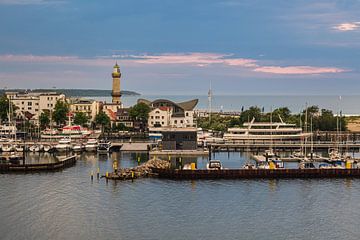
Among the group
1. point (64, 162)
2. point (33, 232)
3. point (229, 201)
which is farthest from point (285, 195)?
point (64, 162)

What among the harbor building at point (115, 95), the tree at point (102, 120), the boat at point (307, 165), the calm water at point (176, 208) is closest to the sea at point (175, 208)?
the calm water at point (176, 208)

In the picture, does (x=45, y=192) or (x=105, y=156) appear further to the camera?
(x=105, y=156)

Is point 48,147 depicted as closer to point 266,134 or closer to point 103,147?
point 103,147

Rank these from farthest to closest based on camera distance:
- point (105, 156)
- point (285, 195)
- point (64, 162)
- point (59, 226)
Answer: point (105, 156) < point (64, 162) < point (285, 195) < point (59, 226)

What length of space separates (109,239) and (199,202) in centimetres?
1004

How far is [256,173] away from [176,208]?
12.6 meters

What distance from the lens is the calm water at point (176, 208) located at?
32969 mm

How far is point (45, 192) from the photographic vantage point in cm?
4334

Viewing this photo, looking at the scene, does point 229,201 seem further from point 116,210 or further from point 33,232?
point 33,232

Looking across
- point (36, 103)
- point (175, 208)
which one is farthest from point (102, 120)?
point (175, 208)

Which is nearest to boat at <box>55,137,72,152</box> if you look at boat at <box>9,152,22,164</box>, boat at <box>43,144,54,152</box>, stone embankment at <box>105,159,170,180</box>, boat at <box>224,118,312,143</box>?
boat at <box>43,144,54,152</box>

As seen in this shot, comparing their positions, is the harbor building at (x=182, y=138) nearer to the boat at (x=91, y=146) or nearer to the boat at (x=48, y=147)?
the boat at (x=91, y=146)

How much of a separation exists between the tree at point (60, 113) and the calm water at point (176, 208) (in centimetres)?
4328

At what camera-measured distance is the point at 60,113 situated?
93938 millimetres
